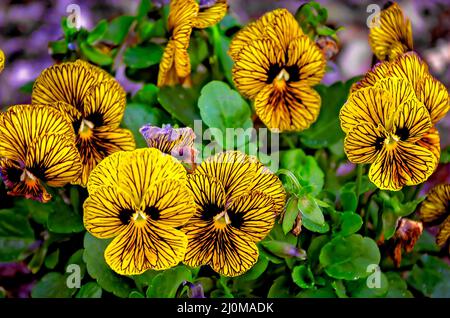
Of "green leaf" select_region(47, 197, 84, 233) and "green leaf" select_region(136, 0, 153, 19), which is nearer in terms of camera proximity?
"green leaf" select_region(47, 197, 84, 233)

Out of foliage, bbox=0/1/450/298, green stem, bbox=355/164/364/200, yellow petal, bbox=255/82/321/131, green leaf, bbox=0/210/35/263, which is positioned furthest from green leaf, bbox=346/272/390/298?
green leaf, bbox=0/210/35/263

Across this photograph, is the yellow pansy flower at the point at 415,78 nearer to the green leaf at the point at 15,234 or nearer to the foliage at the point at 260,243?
the foliage at the point at 260,243

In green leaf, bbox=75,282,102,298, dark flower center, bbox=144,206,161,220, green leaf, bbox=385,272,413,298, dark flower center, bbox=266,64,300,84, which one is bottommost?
green leaf, bbox=385,272,413,298

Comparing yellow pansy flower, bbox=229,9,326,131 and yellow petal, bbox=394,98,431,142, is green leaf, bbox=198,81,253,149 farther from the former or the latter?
yellow petal, bbox=394,98,431,142

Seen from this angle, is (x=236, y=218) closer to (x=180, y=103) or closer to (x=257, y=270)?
(x=257, y=270)

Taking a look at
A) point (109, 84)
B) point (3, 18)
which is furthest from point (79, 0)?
point (109, 84)

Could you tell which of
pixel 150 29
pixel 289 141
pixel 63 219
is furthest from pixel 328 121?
pixel 63 219
